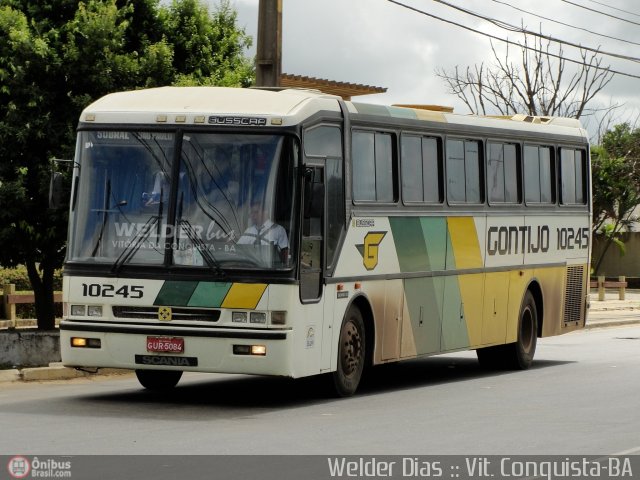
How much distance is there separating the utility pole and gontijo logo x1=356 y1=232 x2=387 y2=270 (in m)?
3.93

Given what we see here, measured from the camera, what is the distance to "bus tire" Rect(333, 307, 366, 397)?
15781 millimetres

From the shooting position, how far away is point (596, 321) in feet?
106

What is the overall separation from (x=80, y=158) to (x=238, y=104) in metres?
1.72

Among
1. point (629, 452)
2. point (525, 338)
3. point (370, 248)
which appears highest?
point (370, 248)

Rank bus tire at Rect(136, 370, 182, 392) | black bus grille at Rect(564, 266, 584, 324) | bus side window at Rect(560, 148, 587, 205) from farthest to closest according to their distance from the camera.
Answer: black bus grille at Rect(564, 266, 584, 324) < bus side window at Rect(560, 148, 587, 205) < bus tire at Rect(136, 370, 182, 392)

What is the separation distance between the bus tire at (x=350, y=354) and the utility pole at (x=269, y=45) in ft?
15.5

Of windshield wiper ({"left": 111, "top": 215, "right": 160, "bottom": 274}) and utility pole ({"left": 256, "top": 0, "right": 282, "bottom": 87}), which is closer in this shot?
windshield wiper ({"left": 111, "top": 215, "right": 160, "bottom": 274})

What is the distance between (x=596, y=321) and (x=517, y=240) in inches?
488

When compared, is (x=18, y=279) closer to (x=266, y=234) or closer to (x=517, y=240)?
(x=517, y=240)

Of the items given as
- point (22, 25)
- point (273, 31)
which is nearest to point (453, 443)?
point (273, 31)

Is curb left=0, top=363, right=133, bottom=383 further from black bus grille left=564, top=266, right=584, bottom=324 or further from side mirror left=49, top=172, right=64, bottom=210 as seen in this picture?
black bus grille left=564, top=266, right=584, bottom=324

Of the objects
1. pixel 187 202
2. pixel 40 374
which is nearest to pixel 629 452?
pixel 187 202

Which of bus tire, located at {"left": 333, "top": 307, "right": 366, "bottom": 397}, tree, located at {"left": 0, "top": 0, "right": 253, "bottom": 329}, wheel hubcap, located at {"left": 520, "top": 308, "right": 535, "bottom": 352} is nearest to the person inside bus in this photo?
bus tire, located at {"left": 333, "top": 307, "right": 366, "bottom": 397}

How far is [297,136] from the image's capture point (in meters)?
14.8
